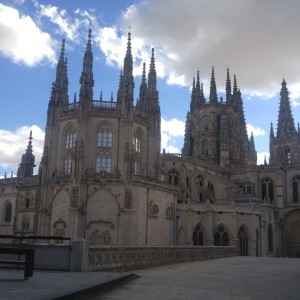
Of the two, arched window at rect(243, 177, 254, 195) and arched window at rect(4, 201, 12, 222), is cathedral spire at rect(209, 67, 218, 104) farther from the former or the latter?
arched window at rect(4, 201, 12, 222)

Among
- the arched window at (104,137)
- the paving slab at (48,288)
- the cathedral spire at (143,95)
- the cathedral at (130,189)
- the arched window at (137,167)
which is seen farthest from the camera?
the cathedral spire at (143,95)

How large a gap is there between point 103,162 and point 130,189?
4.56m

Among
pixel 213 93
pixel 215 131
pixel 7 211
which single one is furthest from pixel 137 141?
pixel 213 93

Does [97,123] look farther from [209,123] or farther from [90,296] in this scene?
[209,123]

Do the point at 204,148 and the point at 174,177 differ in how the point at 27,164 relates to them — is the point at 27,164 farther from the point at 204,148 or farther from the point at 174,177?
the point at 204,148

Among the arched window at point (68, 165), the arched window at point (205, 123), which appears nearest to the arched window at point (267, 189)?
the arched window at point (205, 123)

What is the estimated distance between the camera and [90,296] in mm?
10555

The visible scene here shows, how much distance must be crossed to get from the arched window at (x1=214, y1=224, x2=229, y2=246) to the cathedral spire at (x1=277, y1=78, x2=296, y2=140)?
4792cm

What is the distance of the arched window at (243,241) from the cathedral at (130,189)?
0.13 meters

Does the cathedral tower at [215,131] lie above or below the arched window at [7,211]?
above

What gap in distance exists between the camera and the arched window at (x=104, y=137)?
46188mm

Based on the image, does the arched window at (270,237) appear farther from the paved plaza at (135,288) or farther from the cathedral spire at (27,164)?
the paved plaza at (135,288)

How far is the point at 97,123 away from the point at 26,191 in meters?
15.4

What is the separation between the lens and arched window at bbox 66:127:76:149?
4691 centimetres
